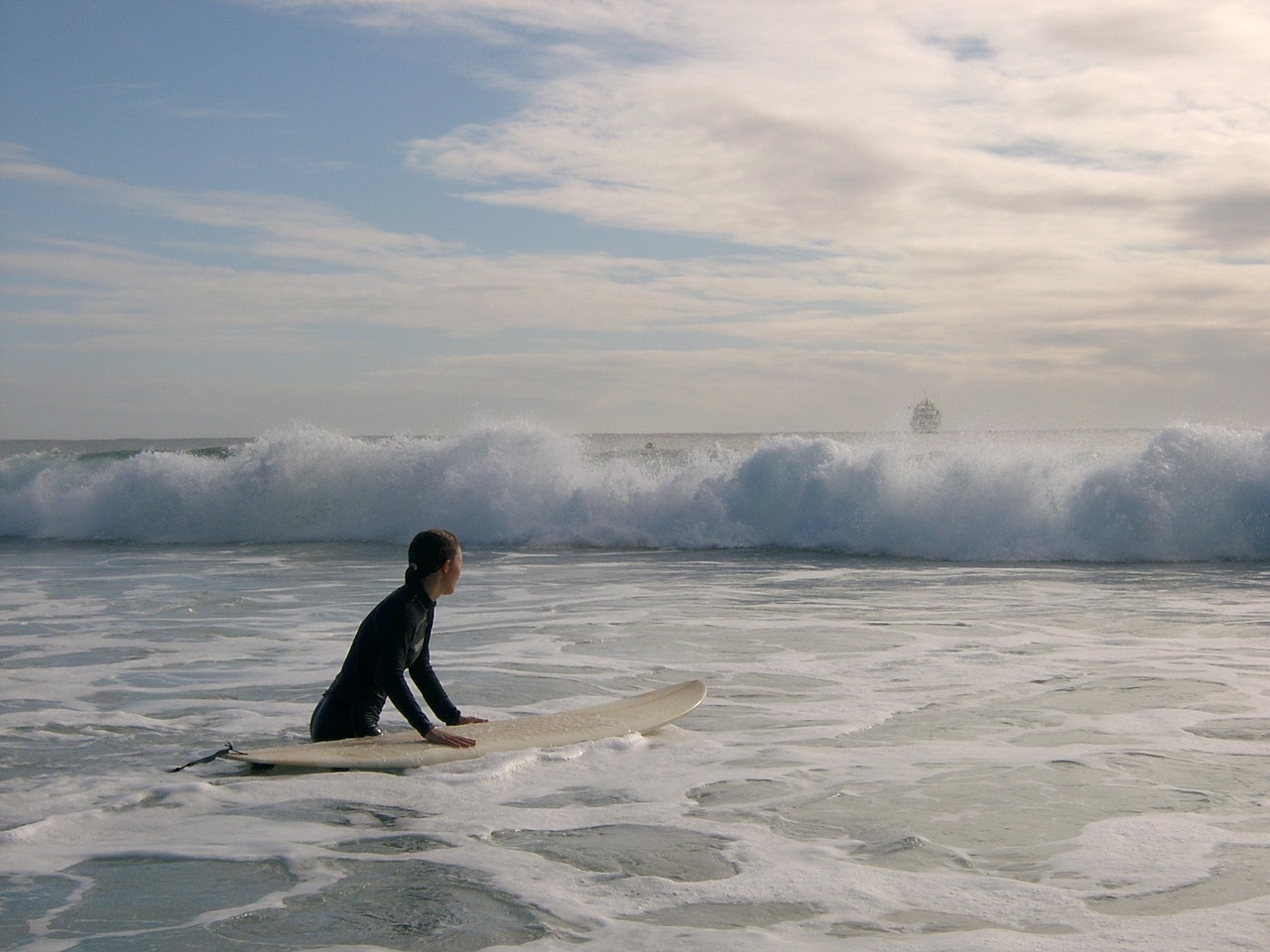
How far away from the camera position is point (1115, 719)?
657 cm

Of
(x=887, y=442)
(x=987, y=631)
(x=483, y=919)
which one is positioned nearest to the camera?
(x=483, y=919)

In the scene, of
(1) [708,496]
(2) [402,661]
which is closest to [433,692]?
(2) [402,661]

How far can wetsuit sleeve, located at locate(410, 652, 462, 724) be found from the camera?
228 inches

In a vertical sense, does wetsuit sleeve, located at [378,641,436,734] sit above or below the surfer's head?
below

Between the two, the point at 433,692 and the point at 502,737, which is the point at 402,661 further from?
the point at 502,737

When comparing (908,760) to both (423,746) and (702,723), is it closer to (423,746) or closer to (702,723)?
(702,723)

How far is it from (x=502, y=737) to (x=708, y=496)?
14871 millimetres

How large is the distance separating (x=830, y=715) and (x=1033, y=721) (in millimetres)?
1097

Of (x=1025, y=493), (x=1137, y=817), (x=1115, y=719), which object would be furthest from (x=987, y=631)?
(x=1025, y=493)

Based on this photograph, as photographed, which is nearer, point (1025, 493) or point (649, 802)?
point (649, 802)

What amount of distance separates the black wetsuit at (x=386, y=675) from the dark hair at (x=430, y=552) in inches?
4.6

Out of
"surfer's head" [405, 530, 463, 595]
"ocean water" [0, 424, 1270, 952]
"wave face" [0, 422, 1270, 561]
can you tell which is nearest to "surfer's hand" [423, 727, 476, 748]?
"ocean water" [0, 424, 1270, 952]

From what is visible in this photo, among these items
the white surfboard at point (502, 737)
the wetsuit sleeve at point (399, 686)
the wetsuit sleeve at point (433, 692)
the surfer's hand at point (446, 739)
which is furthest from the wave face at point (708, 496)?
the wetsuit sleeve at point (399, 686)

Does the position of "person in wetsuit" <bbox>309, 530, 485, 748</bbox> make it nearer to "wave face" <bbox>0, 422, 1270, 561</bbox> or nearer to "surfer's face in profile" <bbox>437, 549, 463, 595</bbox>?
"surfer's face in profile" <bbox>437, 549, 463, 595</bbox>
